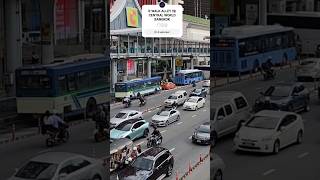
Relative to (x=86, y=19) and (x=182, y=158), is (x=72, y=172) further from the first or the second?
(x=86, y=19)

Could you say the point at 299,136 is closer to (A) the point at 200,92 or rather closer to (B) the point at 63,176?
(A) the point at 200,92

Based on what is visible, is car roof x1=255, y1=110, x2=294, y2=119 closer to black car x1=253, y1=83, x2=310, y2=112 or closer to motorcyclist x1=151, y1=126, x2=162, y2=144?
black car x1=253, y1=83, x2=310, y2=112

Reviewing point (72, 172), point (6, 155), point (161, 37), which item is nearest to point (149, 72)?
point (161, 37)

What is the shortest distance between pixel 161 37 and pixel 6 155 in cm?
93

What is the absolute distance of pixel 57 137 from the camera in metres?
2.42

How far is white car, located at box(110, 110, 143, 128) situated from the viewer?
8.07ft

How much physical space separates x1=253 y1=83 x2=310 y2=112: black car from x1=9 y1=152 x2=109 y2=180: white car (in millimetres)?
845

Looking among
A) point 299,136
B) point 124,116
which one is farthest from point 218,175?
point 124,116

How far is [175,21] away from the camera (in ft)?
7.91

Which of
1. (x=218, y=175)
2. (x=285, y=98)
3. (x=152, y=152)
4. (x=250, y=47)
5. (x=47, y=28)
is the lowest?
(x=218, y=175)

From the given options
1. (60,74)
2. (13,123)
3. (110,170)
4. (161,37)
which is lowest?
(110,170)

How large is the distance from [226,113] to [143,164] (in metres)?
0.47

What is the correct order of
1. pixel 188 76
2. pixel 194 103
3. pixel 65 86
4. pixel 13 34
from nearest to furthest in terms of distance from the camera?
pixel 13 34, pixel 65 86, pixel 194 103, pixel 188 76

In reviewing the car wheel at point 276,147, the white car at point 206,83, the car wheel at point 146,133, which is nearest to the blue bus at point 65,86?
the car wheel at point 146,133
